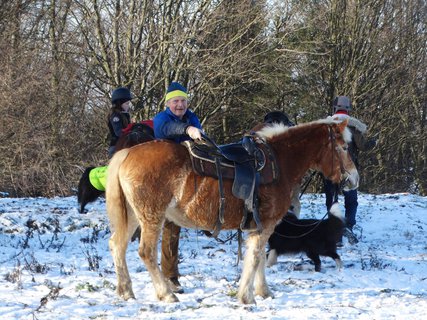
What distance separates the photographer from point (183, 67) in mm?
16109

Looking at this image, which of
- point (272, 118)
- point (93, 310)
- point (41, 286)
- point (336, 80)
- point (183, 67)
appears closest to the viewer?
point (93, 310)

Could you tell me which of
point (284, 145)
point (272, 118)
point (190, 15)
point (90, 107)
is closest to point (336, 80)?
point (190, 15)

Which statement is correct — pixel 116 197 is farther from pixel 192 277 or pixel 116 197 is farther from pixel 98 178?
pixel 192 277

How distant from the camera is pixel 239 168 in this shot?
230 inches

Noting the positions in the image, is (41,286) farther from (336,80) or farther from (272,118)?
(336,80)

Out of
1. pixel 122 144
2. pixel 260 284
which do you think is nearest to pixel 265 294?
pixel 260 284

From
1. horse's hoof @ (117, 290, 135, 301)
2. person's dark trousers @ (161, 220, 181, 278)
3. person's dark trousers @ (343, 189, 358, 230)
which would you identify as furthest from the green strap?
person's dark trousers @ (343, 189, 358, 230)

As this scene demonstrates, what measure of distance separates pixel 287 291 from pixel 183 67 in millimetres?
10677

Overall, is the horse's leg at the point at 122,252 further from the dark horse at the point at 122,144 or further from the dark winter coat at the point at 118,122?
the dark winter coat at the point at 118,122

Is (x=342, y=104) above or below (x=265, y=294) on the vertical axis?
above

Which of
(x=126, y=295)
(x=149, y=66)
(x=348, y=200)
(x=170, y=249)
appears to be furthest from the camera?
(x=149, y=66)

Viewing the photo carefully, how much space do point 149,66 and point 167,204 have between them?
11.2 m

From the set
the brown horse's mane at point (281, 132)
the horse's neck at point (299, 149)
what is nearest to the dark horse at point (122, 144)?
the brown horse's mane at point (281, 132)

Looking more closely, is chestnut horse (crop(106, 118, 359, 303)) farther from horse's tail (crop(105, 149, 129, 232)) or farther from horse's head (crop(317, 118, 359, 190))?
horse's head (crop(317, 118, 359, 190))
